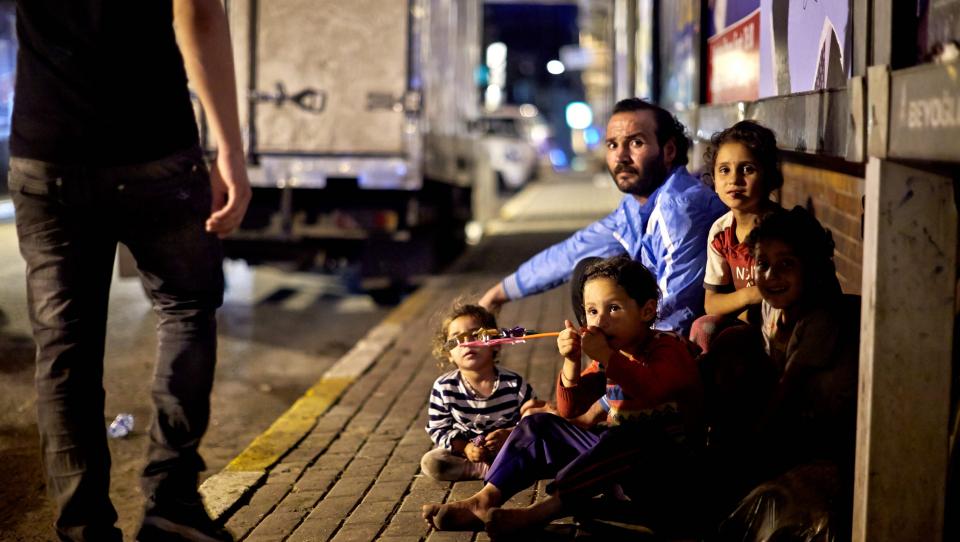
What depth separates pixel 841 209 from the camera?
5.29m

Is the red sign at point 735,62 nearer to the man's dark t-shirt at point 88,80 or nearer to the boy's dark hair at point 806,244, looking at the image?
the boy's dark hair at point 806,244

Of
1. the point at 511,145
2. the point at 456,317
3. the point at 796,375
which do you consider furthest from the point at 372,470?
the point at 511,145

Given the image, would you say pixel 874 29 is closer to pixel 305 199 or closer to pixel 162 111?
pixel 162 111

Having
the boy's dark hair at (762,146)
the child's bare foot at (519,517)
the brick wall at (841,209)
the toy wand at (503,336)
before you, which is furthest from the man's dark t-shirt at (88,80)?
the brick wall at (841,209)

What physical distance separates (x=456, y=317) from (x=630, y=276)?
856 millimetres

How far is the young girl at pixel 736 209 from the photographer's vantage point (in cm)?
402

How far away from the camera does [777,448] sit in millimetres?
3541

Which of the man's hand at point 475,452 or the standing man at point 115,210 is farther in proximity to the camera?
the man's hand at point 475,452

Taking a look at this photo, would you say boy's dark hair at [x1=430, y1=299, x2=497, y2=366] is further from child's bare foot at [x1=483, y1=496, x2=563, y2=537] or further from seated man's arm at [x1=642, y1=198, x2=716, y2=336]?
child's bare foot at [x1=483, y1=496, x2=563, y2=537]

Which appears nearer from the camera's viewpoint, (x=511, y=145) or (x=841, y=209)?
(x=841, y=209)

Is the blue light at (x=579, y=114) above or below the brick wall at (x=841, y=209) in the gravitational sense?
above

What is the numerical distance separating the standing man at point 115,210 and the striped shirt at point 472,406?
1003 millimetres

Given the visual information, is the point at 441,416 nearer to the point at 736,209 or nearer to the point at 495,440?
the point at 495,440

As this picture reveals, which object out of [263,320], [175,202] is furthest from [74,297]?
[263,320]
